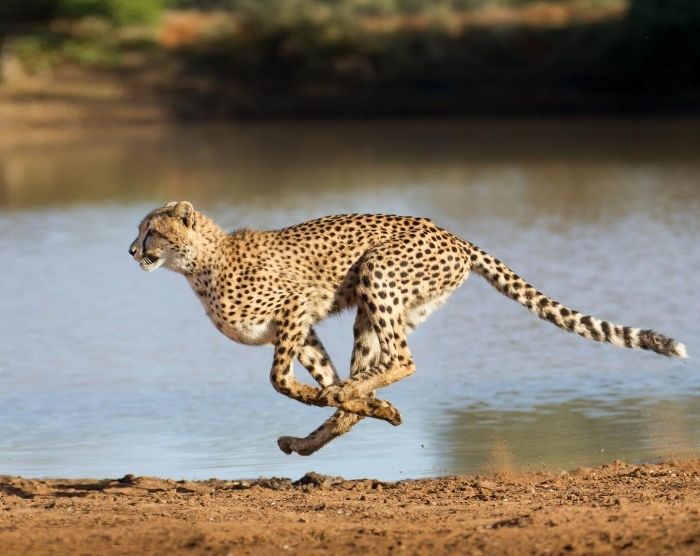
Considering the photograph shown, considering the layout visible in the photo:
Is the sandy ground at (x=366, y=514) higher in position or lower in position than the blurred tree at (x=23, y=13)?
lower

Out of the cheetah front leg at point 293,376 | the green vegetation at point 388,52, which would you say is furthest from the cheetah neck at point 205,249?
the green vegetation at point 388,52

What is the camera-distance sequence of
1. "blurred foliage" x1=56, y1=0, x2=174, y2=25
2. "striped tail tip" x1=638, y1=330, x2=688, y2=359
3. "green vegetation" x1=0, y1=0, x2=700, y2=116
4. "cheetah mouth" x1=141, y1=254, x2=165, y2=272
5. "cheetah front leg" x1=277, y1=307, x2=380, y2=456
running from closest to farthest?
"striped tail tip" x1=638, y1=330, x2=688, y2=359 → "cheetah front leg" x1=277, y1=307, x2=380, y2=456 → "cheetah mouth" x1=141, y1=254, x2=165, y2=272 → "green vegetation" x1=0, y1=0, x2=700, y2=116 → "blurred foliage" x1=56, y1=0, x2=174, y2=25

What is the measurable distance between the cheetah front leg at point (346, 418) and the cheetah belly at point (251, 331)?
392mm

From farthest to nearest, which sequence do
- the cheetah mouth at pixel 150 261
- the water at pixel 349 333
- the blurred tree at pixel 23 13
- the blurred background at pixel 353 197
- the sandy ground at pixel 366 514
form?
the blurred tree at pixel 23 13, the blurred background at pixel 353 197, the water at pixel 349 333, the cheetah mouth at pixel 150 261, the sandy ground at pixel 366 514

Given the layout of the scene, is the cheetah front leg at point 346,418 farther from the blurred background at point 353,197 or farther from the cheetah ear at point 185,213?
the cheetah ear at point 185,213

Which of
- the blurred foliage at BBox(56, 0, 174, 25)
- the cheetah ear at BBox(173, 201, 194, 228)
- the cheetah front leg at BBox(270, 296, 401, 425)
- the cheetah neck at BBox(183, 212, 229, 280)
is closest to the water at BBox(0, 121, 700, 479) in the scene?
the cheetah front leg at BBox(270, 296, 401, 425)

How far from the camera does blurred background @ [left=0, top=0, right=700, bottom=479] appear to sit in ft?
29.5

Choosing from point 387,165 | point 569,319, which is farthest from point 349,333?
point 387,165

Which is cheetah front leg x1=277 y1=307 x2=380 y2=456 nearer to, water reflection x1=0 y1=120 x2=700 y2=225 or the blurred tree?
water reflection x1=0 y1=120 x2=700 y2=225

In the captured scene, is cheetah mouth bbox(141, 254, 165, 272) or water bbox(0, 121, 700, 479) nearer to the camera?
cheetah mouth bbox(141, 254, 165, 272)

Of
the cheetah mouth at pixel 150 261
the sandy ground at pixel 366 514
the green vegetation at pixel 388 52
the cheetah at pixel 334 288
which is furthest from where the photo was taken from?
the green vegetation at pixel 388 52

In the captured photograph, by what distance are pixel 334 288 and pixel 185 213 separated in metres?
0.82

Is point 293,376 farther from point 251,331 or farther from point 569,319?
point 569,319

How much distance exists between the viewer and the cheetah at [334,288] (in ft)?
25.6
